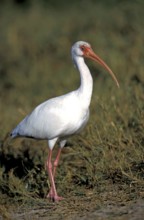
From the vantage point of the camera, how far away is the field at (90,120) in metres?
7.23

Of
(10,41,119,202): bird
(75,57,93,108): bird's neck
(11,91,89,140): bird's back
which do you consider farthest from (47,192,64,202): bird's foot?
(75,57,93,108): bird's neck

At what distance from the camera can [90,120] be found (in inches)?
370

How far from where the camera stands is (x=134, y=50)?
1362 centimetres

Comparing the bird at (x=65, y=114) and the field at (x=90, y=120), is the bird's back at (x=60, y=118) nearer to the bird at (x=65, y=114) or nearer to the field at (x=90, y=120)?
the bird at (x=65, y=114)

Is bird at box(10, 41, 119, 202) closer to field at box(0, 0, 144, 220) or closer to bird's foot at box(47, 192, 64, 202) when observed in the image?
bird's foot at box(47, 192, 64, 202)

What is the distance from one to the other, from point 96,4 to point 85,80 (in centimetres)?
1260

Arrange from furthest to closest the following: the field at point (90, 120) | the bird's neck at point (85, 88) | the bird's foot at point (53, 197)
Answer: the bird's neck at point (85, 88) → the bird's foot at point (53, 197) → the field at point (90, 120)

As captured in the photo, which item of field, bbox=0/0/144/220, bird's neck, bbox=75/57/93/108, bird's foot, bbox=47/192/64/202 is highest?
bird's neck, bbox=75/57/93/108

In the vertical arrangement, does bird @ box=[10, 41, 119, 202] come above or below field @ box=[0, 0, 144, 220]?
above

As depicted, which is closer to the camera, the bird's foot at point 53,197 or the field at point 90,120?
the field at point 90,120

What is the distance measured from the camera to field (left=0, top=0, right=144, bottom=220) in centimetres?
723

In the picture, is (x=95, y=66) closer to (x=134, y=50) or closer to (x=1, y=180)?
(x=134, y=50)

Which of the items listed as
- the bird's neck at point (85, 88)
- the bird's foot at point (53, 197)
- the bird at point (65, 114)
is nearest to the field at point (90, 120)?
the bird's foot at point (53, 197)

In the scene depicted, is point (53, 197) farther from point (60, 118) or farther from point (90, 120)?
point (90, 120)
